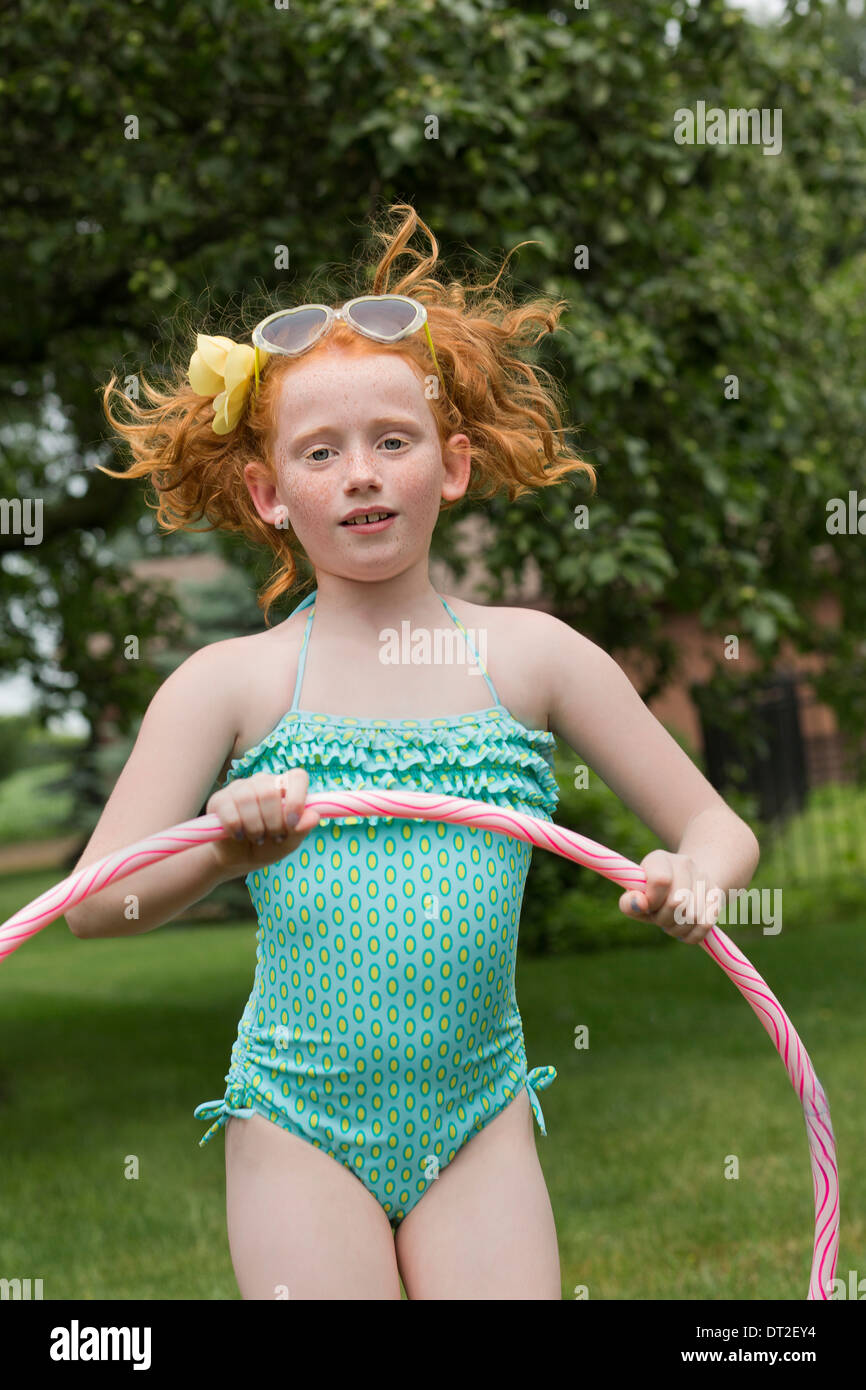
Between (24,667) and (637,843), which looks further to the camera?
(637,843)

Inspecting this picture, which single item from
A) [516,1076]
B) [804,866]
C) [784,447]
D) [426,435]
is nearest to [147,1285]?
[516,1076]

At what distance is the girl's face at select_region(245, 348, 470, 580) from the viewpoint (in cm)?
226

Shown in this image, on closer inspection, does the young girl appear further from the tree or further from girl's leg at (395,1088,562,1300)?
the tree

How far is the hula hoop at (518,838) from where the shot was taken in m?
2.04

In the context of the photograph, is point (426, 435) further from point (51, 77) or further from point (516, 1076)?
point (51, 77)

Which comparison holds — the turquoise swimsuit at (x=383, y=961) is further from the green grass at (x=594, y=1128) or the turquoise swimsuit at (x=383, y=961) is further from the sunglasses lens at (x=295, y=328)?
the green grass at (x=594, y=1128)

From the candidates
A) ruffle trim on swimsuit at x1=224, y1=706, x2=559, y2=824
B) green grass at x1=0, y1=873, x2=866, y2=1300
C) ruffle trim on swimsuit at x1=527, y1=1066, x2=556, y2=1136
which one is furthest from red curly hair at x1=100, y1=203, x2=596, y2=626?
green grass at x1=0, y1=873, x2=866, y2=1300

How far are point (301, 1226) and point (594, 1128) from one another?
5.15 meters

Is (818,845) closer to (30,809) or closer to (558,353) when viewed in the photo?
(558,353)

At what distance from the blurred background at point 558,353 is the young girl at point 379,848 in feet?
5.83

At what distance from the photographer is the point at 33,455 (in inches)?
404

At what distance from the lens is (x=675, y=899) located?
2049 mm

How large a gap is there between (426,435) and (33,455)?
8.51 metres

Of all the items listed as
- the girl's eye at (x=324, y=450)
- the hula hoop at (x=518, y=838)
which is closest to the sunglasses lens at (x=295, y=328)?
the girl's eye at (x=324, y=450)
